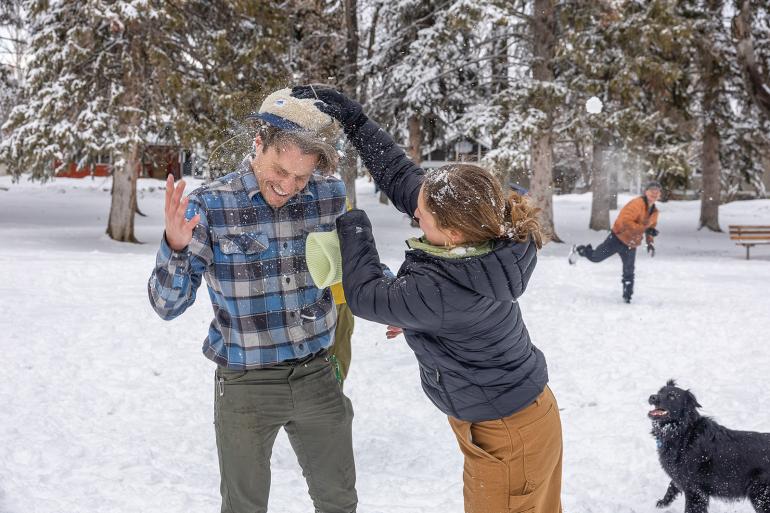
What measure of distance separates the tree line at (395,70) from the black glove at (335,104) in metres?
11.2

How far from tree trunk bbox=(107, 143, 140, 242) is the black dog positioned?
16.0 m

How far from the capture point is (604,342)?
800cm

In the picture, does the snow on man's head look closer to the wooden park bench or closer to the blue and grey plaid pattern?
the wooden park bench

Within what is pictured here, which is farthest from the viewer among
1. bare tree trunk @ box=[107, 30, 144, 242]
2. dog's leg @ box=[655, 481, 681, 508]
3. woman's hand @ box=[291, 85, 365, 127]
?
bare tree trunk @ box=[107, 30, 144, 242]

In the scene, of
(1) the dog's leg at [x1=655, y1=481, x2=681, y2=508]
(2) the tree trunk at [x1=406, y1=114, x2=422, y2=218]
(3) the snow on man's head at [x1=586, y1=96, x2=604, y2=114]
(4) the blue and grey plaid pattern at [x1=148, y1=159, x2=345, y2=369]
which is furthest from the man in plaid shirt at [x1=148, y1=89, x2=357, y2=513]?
(2) the tree trunk at [x1=406, y1=114, x2=422, y2=218]

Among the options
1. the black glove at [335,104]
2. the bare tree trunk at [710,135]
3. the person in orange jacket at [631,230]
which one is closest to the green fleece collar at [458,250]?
the black glove at [335,104]

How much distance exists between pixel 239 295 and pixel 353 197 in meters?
18.6

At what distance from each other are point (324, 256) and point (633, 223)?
8959 millimetres

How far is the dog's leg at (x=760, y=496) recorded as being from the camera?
3330 mm

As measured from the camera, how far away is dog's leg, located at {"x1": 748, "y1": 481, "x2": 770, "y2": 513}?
131 inches

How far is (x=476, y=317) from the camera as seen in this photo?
2246 millimetres

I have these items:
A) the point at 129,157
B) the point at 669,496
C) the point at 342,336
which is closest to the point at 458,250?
the point at 342,336

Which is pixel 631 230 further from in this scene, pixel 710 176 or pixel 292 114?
pixel 710 176

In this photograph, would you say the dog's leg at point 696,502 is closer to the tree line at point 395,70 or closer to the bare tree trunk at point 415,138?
the tree line at point 395,70
